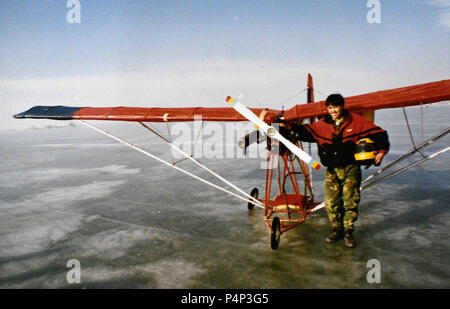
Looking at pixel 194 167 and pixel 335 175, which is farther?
pixel 194 167

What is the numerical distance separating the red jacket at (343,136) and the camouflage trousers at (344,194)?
18cm

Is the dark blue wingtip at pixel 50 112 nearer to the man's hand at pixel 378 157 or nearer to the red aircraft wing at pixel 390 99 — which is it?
the red aircraft wing at pixel 390 99

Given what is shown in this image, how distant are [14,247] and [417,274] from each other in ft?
22.7

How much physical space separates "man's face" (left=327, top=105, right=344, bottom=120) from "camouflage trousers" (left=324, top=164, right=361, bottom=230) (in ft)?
2.74

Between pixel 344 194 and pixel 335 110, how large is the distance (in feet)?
4.62

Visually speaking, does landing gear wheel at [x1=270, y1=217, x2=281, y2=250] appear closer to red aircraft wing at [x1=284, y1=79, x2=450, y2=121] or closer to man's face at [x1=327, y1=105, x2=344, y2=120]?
red aircraft wing at [x1=284, y1=79, x2=450, y2=121]

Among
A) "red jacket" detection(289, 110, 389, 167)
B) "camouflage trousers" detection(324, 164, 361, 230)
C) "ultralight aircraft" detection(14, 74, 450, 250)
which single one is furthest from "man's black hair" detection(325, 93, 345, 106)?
"camouflage trousers" detection(324, 164, 361, 230)

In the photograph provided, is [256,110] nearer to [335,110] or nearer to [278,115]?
[278,115]

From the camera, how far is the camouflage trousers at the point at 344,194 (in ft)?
14.5

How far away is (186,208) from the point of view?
23.4ft
